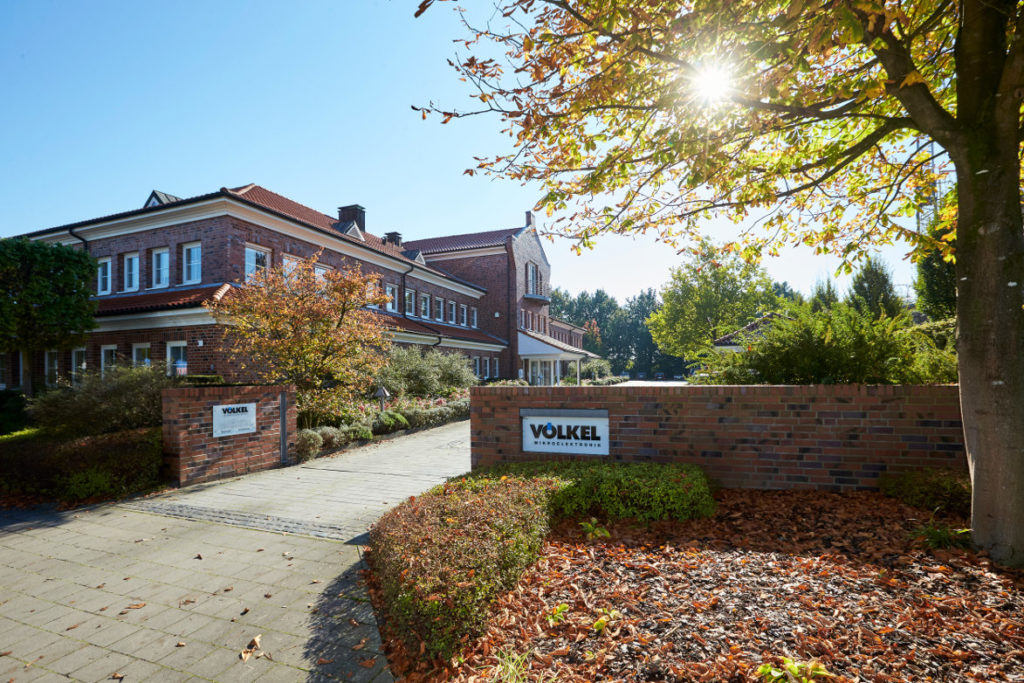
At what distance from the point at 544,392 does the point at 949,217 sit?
4.88 metres

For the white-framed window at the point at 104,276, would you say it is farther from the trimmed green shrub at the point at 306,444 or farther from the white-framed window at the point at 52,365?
the trimmed green shrub at the point at 306,444

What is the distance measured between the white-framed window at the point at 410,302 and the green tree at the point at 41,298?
13.2 meters

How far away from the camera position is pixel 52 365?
18.8 meters

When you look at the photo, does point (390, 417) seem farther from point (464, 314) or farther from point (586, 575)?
point (464, 314)

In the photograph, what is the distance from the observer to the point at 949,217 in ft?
18.0

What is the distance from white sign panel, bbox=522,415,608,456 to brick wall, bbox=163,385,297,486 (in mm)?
5293

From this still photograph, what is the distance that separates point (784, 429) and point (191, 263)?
18.5 m

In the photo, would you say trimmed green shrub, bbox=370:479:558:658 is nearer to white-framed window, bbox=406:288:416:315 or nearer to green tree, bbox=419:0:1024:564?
green tree, bbox=419:0:1024:564

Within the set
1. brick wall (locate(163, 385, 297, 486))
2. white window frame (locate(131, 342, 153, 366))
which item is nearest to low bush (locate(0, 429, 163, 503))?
brick wall (locate(163, 385, 297, 486))

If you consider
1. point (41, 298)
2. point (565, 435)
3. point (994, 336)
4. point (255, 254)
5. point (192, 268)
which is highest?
point (255, 254)

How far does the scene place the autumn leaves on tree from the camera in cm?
1134

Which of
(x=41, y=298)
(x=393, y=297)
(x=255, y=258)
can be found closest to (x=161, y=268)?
(x=41, y=298)

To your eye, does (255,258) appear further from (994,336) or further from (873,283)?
(873,283)

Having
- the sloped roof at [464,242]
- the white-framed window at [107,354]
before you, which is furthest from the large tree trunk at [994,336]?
the sloped roof at [464,242]
